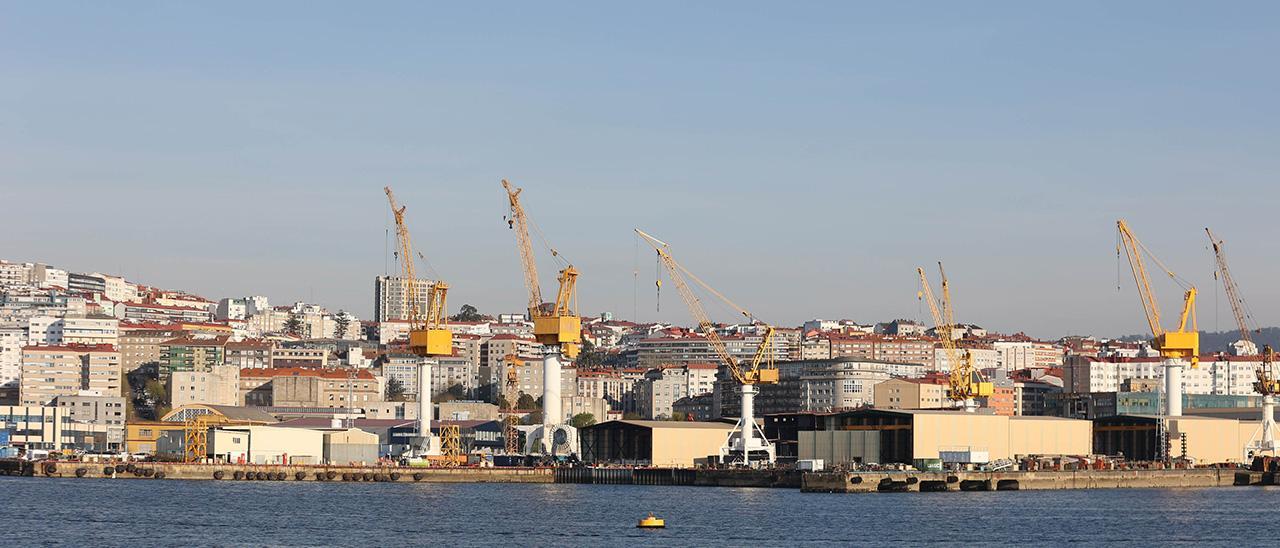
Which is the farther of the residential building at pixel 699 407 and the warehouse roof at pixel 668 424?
the residential building at pixel 699 407

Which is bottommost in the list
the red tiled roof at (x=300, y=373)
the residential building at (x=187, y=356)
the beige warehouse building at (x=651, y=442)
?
the beige warehouse building at (x=651, y=442)

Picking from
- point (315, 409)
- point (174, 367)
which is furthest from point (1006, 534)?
point (174, 367)

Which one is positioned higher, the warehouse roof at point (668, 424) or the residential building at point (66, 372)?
the residential building at point (66, 372)

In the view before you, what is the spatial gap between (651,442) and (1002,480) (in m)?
21.1

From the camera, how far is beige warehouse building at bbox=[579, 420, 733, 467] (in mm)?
110625

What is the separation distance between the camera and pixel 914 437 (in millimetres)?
104500

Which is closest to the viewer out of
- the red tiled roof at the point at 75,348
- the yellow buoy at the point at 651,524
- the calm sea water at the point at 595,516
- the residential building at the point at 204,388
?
the calm sea water at the point at 595,516

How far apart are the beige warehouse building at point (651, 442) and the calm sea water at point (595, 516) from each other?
508 inches

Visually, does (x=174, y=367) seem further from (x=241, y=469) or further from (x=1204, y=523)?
(x=1204, y=523)

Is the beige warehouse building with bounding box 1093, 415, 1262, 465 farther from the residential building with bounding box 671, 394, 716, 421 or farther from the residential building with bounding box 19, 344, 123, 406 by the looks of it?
the residential building with bounding box 19, 344, 123, 406

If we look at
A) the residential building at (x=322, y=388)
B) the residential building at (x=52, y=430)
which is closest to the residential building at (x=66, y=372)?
the residential building at (x=322, y=388)

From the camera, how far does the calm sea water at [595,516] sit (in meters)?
62.5

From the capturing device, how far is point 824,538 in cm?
6356

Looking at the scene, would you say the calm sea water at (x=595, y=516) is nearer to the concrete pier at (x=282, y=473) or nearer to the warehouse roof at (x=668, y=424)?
the concrete pier at (x=282, y=473)
